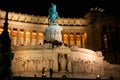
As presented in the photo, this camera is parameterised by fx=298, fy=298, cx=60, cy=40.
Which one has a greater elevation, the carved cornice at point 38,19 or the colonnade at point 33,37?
the carved cornice at point 38,19

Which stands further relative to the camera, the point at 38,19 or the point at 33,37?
the point at 38,19

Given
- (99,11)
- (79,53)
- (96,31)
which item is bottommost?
(79,53)

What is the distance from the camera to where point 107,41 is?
78.4m

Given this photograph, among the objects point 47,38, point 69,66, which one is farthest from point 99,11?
point 69,66

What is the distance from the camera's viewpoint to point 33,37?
3275 inches

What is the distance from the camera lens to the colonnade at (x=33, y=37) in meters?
79.4

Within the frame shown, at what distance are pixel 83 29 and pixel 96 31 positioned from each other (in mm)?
6203

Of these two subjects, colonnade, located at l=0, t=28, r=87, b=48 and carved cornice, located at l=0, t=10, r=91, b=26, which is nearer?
colonnade, located at l=0, t=28, r=87, b=48

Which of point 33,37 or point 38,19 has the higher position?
point 38,19

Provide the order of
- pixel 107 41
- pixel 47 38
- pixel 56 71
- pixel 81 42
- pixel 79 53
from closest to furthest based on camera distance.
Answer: pixel 56 71 < pixel 79 53 < pixel 47 38 < pixel 107 41 < pixel 81 42

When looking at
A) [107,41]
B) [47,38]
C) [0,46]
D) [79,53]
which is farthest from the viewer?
[107,41]

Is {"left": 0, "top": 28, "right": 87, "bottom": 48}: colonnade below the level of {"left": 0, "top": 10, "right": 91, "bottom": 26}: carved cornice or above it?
below

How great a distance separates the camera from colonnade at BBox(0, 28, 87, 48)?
3127 inches

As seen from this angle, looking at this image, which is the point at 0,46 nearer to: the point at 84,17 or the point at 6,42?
the point at 6,42
